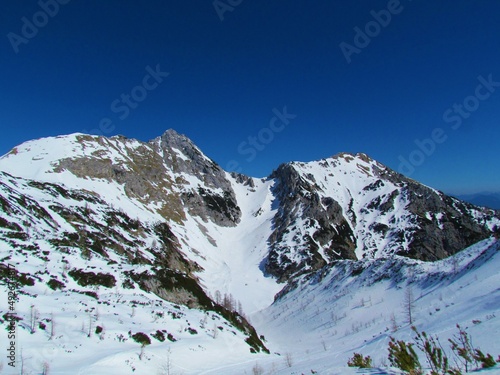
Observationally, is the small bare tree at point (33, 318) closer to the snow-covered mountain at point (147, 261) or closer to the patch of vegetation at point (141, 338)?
the snow-covered mountain at point (147, 261)

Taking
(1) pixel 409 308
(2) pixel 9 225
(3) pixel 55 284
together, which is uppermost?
(2) pixel 9 225

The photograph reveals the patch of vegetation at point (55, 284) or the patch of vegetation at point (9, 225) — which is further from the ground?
the patch of vegetation at point (9, 225)

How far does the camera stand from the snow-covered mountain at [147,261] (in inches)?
1195

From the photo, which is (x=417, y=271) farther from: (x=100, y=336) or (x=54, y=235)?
(x=54, y=235)

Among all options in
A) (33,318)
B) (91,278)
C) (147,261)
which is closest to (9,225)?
(91,278)

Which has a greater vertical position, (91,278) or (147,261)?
(147,261)

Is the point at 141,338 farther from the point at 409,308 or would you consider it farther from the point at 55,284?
the point at 409,308

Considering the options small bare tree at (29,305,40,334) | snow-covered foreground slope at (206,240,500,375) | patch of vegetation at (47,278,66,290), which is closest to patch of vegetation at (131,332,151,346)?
snow-covered foreground slope at (206,240,500,375)

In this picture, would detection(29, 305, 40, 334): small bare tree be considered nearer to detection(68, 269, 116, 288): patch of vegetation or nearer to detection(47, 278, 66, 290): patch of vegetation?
detection(47, 278, 66, 290): patch of vegetation

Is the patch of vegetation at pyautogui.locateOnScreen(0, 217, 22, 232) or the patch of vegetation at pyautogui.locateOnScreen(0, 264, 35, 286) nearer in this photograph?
the patch of vegetation at pyautogui.locateOnScreen(0, 264, 35, 286)

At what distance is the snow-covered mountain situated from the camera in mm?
30344

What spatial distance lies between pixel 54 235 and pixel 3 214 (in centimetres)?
939

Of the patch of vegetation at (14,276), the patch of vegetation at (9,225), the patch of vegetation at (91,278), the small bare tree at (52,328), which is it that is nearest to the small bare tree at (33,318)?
the small bare tree at (52,328)

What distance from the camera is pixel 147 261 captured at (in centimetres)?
9100
